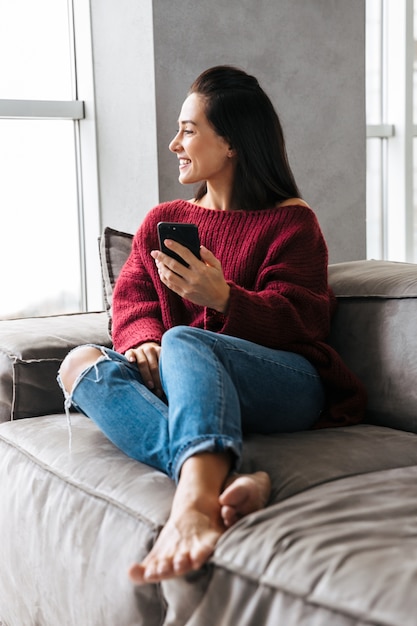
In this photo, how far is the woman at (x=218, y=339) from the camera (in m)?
1.43

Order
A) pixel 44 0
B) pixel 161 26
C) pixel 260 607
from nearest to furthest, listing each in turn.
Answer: pixel 260 607
pixel 161 26
pixel 44 0

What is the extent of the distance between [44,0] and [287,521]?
7.86 ft

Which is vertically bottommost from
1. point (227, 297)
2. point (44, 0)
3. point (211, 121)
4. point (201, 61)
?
point (227, 297)

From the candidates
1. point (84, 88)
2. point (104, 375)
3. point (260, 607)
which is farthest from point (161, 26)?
point (260, 607)

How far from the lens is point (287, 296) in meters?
1.92

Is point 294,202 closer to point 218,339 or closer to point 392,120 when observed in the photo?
point 218,339

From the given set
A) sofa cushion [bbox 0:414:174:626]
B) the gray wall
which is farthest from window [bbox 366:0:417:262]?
sofa cushion [bbox 0:414:174:626]

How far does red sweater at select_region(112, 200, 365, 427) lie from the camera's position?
6.16ft

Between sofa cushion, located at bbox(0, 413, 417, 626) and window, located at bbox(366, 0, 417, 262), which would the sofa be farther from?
window, located at bbox(366, 0, 417, 262)

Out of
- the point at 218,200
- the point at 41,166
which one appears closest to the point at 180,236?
the point at 218,200

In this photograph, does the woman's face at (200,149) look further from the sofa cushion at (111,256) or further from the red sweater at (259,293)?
the sofa cushion at (111,256)

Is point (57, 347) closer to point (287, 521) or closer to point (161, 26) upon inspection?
point (287, 521)

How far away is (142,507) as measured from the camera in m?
1.44

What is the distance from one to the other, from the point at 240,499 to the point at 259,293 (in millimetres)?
643
